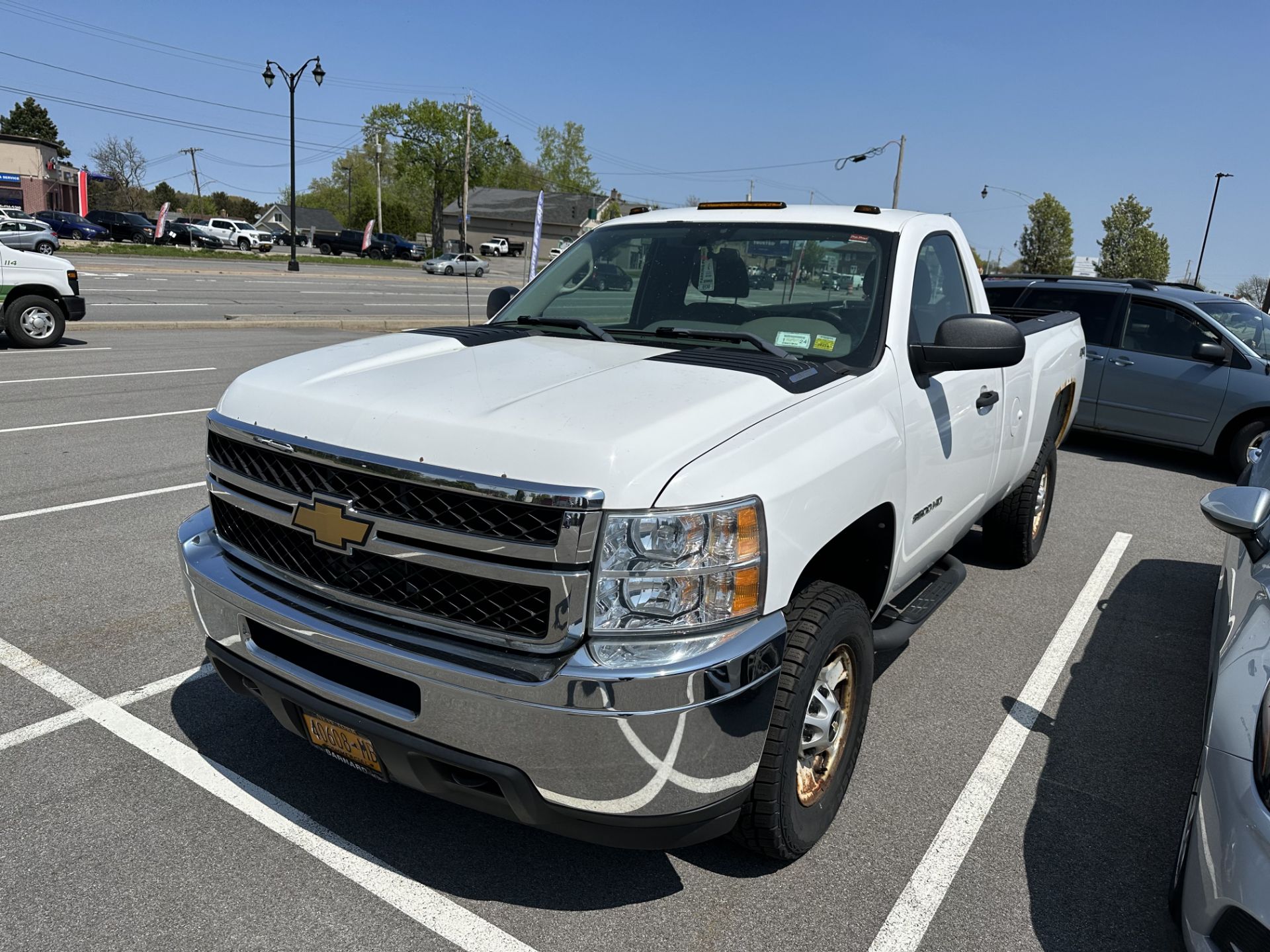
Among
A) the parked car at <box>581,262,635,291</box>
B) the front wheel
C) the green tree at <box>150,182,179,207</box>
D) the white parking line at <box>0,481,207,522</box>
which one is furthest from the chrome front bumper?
the green tree at <box>150,182,179,207</box>

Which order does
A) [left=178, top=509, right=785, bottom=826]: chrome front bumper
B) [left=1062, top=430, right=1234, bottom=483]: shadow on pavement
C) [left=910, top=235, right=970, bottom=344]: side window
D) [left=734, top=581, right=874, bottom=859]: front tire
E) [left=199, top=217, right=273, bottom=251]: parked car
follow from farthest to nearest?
1. [left=199, top=217, right=273, bottom=251]: parked car
2. [left=1062, top=430, right=1234, bottom=483]: shadow on pavement
3. [left=910, top=235, right=970, bottom=344]: side window
4. [left=734, top=581, right=874, bottom=859]: front tire
5. [left=178, top=509, right=785, bottom=826]: chrome front bumper

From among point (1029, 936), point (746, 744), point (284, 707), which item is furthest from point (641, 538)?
point (1029, 936)

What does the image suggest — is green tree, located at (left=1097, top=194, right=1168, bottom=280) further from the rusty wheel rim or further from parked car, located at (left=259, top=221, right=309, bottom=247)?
the rusty wheel rim

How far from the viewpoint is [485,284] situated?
44.9 metres

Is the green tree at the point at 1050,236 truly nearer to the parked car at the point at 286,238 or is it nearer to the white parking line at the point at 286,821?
the parked car at the point at 286,238

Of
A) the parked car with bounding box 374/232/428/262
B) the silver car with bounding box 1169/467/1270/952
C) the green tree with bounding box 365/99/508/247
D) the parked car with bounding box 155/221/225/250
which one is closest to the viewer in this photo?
the silver car with bounding box 1169/467/1270/952

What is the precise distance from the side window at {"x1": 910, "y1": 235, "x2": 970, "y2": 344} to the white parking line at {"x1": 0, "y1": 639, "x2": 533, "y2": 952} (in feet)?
8.59

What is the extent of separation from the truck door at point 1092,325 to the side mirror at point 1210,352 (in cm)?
83

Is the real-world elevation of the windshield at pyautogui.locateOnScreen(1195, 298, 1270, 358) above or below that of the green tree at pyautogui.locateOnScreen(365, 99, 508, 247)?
below

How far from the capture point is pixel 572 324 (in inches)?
150

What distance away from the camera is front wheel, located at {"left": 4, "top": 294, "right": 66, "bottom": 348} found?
12.7 metres

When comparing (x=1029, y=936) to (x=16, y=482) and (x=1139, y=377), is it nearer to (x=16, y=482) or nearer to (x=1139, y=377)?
(x=16, y=482)

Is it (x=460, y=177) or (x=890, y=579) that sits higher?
(x=460, y=177)

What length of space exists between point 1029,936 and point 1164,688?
2173mm
